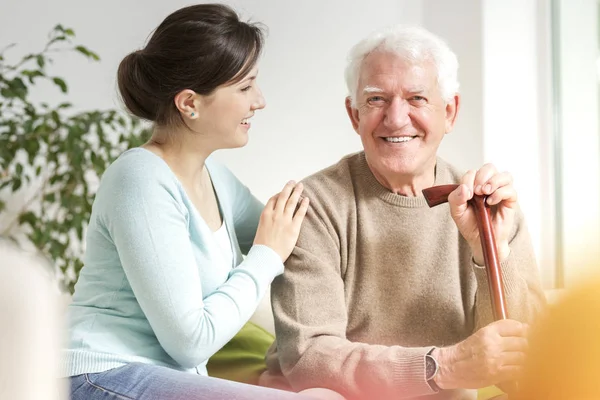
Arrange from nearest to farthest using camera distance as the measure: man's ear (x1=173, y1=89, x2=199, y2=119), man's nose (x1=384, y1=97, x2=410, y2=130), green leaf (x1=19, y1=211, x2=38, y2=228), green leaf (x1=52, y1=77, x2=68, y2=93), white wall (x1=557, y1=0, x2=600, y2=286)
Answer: man's ear (x1=173, y1=89, x2=199, y2=119) < man's nose (x1=384, y1=97, x2=410, y2=130) < green leaf (x1=52, y1=77, x2=68, y2=93) < green leaf (x1=19, y1=211, x2=38, y2=228) < white wall (x1=557, y1=0, x2=600, y2=286)

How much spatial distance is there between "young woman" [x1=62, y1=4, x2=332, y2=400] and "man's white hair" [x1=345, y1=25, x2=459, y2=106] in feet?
1.00

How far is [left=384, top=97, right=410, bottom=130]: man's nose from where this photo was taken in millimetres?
1921

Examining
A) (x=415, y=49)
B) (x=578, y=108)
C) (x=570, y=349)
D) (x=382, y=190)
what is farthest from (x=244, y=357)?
(x=578, y=108)

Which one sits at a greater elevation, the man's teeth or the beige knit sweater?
the man's teeth

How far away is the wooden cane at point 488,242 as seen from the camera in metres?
1.63

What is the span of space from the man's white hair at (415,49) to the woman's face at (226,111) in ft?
1.05

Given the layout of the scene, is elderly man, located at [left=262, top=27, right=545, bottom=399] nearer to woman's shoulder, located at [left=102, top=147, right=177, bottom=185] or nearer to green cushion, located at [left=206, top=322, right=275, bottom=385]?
green cushion, located at [left=206, top=322, right=275, bottom=385]

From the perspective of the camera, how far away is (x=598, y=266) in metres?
Answer: 0.70

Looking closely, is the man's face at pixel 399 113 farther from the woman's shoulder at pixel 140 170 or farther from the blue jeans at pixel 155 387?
the blue jeans at pixel 155 387

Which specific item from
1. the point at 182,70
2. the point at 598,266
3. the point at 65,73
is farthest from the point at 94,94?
the point at 598,266

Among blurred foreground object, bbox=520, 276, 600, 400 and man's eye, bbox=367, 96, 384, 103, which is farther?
man's eye, bbox=367, 96, 384, 103

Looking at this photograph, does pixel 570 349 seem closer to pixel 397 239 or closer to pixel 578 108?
pixel 397 239

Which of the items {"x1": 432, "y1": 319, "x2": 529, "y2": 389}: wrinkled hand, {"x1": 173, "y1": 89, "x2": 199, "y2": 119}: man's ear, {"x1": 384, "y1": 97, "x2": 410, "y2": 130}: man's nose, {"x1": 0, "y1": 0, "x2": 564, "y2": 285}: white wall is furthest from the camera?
{"x1": 0, "y1": 0, "x2": 564, "y2": 285}: white wall

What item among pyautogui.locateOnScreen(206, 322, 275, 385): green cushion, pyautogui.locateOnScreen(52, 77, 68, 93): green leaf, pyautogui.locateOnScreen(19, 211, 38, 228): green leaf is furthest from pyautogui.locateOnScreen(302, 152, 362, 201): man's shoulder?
pyautogui.locateOnScreen(19, 211, 38, 228): green leaf
